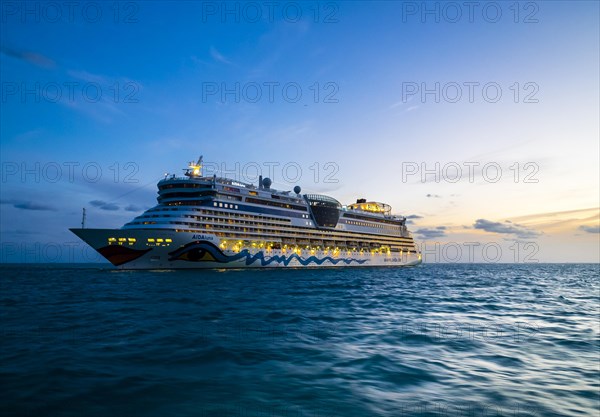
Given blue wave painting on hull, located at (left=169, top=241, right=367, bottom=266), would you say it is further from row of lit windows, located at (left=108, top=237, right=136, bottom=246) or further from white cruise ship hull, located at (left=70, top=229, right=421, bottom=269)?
row of lit windows, located at (left=108, top=237, right=136, bottom=246)

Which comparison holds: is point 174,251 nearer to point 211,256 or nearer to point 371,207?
point 211,256

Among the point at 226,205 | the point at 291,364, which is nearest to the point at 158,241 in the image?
the point at 226,205

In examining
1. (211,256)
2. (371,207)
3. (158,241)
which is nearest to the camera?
(158,241)

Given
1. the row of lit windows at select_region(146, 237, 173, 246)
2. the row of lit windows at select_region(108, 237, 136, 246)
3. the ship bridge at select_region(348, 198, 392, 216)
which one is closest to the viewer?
the row of lit windows at select_region(108, 237, 136, 246)

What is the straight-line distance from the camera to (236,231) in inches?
2571

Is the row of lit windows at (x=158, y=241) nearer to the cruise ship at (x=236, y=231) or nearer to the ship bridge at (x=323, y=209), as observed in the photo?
the cruise ship at (x=236, y=231)

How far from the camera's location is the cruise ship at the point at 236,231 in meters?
53.6

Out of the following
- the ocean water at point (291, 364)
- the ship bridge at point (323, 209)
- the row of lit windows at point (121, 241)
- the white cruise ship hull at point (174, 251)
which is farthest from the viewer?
the ship bridge at point (323, 209)

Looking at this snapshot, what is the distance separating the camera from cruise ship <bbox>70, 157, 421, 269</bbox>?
53.6 meters

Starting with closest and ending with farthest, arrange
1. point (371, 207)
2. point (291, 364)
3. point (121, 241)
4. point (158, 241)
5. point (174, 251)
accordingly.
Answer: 1. point (291, 364)
2. point (121, 241)
3. point (158, 241)
4. point (174, 251)
5. point (371, 207)

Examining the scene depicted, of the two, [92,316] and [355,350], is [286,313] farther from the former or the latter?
[92,316]

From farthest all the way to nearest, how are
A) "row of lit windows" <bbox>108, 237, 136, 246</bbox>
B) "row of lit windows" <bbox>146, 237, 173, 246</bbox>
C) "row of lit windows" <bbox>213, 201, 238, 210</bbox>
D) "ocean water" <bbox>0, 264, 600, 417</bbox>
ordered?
"row of lit windows" <bbox>213, 201, 238, 210</bbox>
"row of lit windows" <bbox>146, 237, 173, 246</bbox>
"row of lit windows" <bbox>108, 237, 136, 246</bbox>
"ocean water" <bbox>0, 264, 600, 417</bbox>

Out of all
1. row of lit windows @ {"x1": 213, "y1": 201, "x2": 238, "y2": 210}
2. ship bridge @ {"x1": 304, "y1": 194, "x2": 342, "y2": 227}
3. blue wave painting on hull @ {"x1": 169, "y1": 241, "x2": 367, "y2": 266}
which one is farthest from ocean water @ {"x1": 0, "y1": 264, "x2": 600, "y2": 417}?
ship bridge @ {"x1": 304, "y1": 194, "x2": 342, "y2": 227}

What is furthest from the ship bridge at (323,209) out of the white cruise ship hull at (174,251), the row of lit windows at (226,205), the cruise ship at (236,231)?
the row of lit windows at (226,205)
